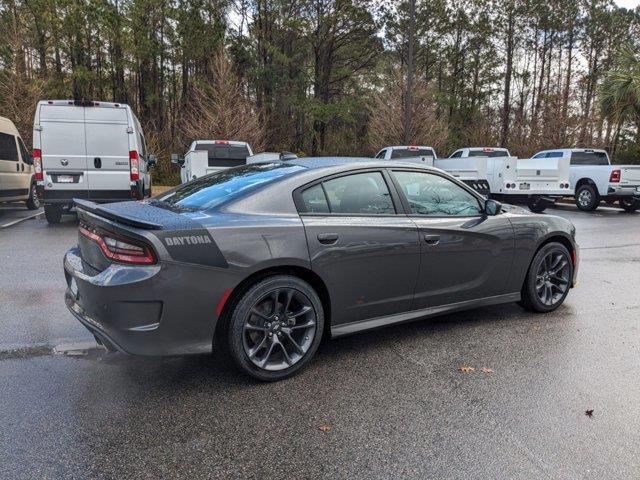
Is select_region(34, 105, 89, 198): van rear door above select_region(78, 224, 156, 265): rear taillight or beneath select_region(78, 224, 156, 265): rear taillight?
above

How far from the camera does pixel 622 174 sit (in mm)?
14266

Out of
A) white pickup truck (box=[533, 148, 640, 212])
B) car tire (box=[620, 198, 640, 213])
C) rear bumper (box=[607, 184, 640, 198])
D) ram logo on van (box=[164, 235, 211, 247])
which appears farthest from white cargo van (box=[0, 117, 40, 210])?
car tire (box=[620, 198, 640, 213])

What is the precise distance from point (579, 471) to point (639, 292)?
417cm

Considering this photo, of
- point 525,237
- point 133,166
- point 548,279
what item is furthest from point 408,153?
point 525,237

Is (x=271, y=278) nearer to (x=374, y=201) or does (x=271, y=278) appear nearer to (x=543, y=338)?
(x=374, y=201)

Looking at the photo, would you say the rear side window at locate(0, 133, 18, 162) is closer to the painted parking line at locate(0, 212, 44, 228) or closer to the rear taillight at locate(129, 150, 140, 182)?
the painted parking line at locate(0, 212, 44, 228)

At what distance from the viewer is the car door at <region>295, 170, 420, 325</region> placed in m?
3.54

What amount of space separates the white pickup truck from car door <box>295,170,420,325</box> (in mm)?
11877

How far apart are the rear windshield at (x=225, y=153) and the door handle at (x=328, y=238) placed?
429 inches

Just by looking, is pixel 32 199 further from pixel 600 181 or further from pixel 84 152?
pixel 600 181

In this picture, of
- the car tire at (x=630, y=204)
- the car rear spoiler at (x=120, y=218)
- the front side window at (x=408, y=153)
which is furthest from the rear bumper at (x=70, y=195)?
the car tire at (x=630, y=204)

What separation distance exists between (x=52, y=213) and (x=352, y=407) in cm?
1005

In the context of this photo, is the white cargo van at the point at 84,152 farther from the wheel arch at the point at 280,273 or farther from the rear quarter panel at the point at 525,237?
the rear quarter panel at the point at 525,237

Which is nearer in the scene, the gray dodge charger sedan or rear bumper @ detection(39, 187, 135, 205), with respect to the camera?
the gray dodge charger sedan
